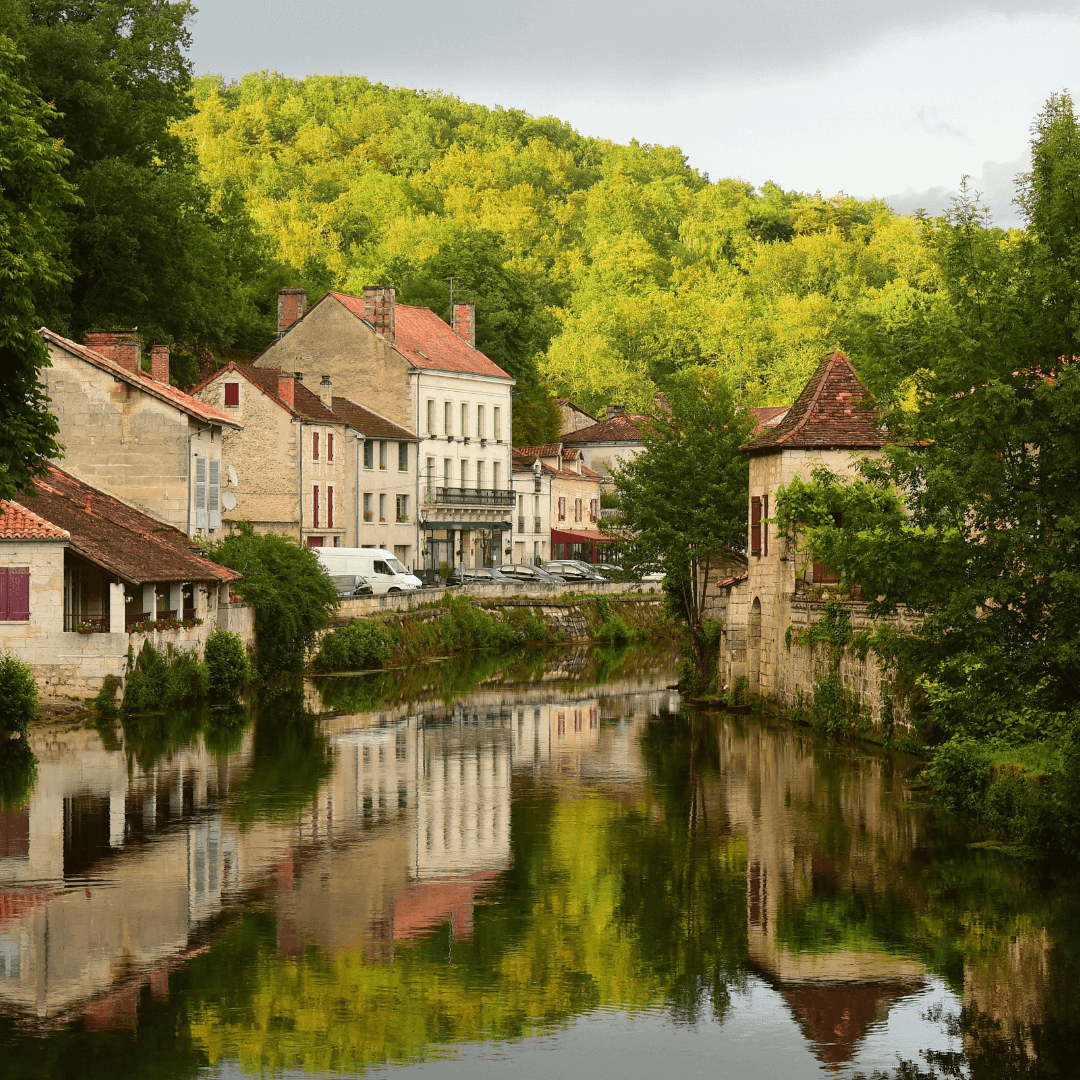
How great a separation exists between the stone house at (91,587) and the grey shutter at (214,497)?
3.28m

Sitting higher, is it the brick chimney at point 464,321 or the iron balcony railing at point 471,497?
the brick chimney at point 464,321

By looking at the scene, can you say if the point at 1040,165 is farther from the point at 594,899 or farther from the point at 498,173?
the point at 498,173

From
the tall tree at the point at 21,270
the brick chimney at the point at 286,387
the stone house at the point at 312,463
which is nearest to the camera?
the tall tree at the point at 21,270

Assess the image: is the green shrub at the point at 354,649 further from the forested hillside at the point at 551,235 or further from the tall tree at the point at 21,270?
the forested hillside at the point at 551,235

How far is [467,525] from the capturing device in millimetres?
80812

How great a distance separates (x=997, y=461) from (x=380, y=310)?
58.1 metres

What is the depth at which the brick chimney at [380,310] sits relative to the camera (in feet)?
249

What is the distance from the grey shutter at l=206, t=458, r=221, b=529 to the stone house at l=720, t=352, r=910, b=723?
53.5 ft

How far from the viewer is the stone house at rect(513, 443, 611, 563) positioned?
284 feet

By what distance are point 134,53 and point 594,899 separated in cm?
4923

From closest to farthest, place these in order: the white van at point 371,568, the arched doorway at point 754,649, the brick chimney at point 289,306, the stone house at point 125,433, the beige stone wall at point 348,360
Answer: the arched doorway at point 754,649 → the stone house at point 125,433 → the white van at point 371,568 → the beige stone wall at point 348,360 → the brick chimney at point 289,306

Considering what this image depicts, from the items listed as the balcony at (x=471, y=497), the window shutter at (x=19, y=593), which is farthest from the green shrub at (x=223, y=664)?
the balcony at (x=471, y=497)

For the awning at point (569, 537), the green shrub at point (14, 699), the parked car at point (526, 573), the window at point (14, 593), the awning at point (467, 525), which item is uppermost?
the awning at point (467, 525)

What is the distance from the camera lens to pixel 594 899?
65.6 ft
